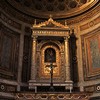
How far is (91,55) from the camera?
13461mm

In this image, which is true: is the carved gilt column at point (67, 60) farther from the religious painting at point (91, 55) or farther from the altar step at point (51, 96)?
the altar step at point (51, 96)

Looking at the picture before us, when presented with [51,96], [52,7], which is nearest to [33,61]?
[51,96]

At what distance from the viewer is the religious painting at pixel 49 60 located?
13.5 meters

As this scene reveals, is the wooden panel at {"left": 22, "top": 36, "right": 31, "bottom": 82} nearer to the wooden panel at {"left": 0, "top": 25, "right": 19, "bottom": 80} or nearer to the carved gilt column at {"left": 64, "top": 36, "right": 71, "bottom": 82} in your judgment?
the wooden panel at {"left": 0, "top": 25, "right": 19, "bottom": 80}

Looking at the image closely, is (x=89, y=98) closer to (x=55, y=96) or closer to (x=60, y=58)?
(x=55, y=96)

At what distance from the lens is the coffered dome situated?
15378 millimetres

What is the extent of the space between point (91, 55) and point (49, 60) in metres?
2.78

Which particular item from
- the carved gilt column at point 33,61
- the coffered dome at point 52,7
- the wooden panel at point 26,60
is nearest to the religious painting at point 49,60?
the carved gilt column at point 33,61

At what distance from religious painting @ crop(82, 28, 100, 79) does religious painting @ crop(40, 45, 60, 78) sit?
179 cm

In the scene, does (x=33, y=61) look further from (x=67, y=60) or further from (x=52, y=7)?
(x=52, y=7)

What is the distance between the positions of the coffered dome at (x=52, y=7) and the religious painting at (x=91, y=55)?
2.45 m

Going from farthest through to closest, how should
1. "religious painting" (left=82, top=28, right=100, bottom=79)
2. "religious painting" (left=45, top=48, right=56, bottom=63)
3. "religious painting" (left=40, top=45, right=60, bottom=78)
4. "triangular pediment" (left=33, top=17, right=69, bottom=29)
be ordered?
"triangular pediment" (left=33, top=17, right=69, bottom=29) → "religious painting" (left=45, top=48, right=56, bottom=63) → "religious painting" (left=40, top=45, right=60, bottom=78) → "religious painting" (left=82, top=28, right=100, bottom=79)

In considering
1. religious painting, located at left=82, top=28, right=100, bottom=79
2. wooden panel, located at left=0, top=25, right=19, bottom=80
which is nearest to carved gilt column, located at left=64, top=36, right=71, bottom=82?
religious painting, located at left=82, top=28, right=100, bottom=79

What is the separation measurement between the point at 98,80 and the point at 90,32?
3.37 metres
